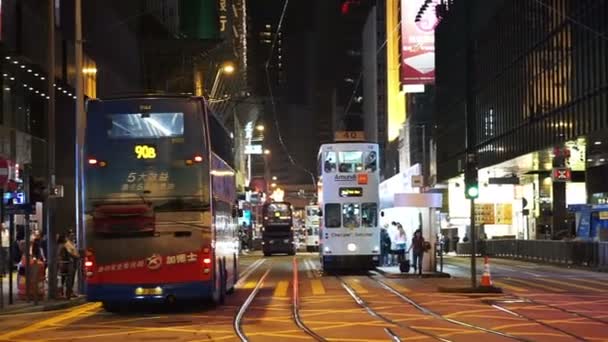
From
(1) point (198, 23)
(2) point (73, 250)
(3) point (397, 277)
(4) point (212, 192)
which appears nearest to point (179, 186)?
(4) point (212, 192)

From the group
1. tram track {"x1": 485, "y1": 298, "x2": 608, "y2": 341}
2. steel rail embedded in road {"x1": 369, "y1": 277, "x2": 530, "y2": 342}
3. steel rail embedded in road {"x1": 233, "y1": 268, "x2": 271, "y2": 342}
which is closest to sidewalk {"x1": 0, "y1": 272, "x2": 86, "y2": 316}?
steel rail embedded in road {"x1": 233, "y1": 268, "x2": 271, "y2": 342}

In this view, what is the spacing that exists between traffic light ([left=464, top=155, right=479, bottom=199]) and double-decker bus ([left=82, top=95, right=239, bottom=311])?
25.7 feet

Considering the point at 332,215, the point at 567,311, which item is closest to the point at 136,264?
the point at 567,311

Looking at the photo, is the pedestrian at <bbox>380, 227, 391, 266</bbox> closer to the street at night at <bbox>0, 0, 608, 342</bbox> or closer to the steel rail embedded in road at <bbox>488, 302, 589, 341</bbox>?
the street at night at <bbox>0, 0, 608, 342</bbox>

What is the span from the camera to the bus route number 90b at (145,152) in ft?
60.1

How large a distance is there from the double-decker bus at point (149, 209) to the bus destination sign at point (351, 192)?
15.4 metres

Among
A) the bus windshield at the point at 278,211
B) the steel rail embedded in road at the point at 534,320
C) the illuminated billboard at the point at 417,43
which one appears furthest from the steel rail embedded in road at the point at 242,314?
the bus windshield at the point at 278,211

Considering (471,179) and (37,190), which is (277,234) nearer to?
(37,190)

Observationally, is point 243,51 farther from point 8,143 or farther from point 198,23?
point 8,143

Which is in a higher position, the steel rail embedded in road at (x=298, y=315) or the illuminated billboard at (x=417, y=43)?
the illuminated billboard at (x=417, y=43)

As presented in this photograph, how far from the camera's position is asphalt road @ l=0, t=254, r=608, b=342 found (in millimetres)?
14805

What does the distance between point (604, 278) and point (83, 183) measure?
1867 centimetres

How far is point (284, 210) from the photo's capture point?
63.7 meters

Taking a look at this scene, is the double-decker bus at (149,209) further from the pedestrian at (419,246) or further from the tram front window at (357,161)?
the tram front window at (357,161)
